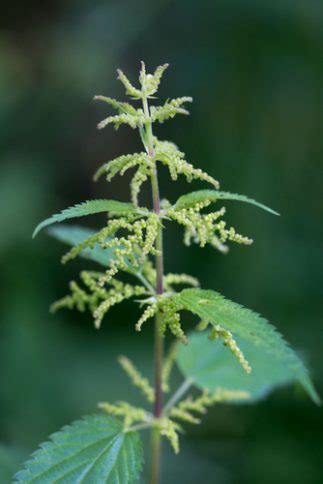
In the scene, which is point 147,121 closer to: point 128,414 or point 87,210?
point 87,210

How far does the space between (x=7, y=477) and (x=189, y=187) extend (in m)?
4.60

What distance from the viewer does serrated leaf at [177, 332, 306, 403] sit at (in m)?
3.32

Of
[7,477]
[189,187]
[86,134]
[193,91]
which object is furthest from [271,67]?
[7,477]

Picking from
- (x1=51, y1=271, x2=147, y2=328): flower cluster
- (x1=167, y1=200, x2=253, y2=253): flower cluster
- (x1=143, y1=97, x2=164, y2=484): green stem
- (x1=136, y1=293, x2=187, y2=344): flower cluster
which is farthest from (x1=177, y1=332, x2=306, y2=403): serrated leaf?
(x1=167, y1=200, x2=253, y2=253): flower cluster

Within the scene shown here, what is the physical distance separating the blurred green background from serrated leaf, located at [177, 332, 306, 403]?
7.20 feet

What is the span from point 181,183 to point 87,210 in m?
4.92

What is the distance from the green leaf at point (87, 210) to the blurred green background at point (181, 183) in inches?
141

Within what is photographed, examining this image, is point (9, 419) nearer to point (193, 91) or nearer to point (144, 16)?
point (193, 91)

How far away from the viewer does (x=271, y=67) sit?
23.4ft

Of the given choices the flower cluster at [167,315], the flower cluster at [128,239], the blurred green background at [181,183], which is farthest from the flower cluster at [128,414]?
the blurred green background at [181,183]

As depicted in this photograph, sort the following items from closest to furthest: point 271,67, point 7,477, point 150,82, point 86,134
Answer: point 150,82, point 7,477, point 271,67, point 86,134

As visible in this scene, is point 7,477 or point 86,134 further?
point 86,134

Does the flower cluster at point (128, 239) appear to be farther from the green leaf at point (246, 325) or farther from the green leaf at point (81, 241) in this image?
the green leaf at point (81, 241)

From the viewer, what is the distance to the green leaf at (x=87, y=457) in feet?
7.86
